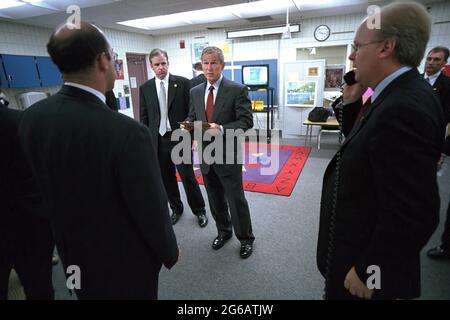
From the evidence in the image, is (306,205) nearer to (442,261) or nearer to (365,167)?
(442,261)

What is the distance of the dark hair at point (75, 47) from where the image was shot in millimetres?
824

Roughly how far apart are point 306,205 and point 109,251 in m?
2.63

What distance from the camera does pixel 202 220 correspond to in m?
2.82

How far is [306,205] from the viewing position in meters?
3.17

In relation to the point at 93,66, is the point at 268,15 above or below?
above

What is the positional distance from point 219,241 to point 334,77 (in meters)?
5.48

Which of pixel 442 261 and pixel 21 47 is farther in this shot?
pixel 21 47

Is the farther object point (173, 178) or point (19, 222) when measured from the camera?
point (173, 178)

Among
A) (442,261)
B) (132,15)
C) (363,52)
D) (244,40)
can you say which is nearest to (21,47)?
(132,15)

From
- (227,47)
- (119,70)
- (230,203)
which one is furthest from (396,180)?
(119,70)

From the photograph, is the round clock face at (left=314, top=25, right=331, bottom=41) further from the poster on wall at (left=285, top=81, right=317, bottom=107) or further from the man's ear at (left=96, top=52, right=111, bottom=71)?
the man's ear at (left=96, top=52, right=111, bottom=71)

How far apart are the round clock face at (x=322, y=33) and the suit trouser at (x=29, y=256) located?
6606 millimetres

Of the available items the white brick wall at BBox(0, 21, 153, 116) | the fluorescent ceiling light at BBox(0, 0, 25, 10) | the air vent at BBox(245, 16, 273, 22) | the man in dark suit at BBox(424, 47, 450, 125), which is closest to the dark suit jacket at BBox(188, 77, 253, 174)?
the man in dark suit at BBox(424, 47, 450, 125)

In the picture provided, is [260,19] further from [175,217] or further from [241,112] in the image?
[175,217]
